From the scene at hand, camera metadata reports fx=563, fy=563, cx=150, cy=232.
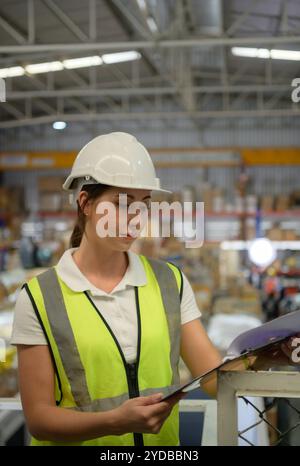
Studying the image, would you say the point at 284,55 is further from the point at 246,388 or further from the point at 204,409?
the point at 246,388

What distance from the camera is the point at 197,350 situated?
58.7 inches

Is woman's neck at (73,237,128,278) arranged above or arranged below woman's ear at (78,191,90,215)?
below

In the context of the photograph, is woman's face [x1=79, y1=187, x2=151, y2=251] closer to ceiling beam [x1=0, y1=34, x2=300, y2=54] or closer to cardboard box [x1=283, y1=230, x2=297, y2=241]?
ceiling beam [x1=0, y1=34, x2=300, y2=54]

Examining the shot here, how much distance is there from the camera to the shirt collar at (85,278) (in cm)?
141

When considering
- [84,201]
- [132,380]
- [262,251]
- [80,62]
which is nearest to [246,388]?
[132,380]

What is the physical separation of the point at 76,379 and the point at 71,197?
51 cm

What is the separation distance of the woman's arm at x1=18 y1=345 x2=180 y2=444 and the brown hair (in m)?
A: 0.36

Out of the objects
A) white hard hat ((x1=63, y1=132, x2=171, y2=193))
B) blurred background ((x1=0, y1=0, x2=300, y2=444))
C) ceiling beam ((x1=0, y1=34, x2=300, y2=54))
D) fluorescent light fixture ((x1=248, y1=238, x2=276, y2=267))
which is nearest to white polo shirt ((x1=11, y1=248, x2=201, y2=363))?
white hard hat ((x1=63, y1=132, x2=171, y2=193))

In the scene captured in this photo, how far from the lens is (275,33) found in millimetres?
6961

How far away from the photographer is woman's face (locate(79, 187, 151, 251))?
1378 millimetres

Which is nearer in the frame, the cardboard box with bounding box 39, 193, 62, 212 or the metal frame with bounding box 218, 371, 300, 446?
the metal frame with bounding box 218, 371, 300, 446

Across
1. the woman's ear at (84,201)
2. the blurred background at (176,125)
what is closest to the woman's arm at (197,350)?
the woman's ear at (84,201)

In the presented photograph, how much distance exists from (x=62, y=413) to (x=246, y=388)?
429mm
